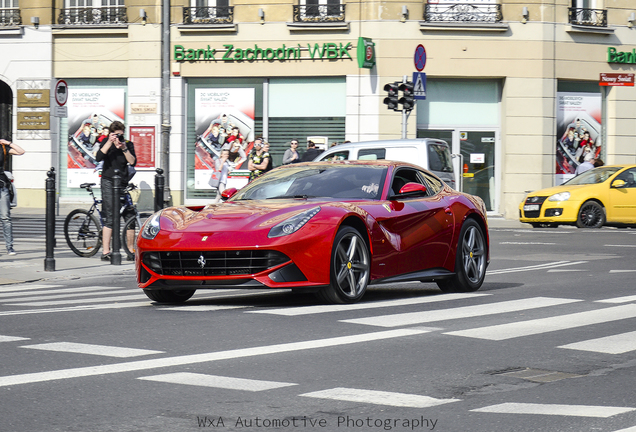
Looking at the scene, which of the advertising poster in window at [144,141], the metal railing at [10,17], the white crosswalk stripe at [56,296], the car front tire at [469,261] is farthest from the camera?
the metal railing at [10,17]

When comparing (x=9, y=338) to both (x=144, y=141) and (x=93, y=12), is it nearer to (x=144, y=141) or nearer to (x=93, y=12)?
(x=144, y=141)

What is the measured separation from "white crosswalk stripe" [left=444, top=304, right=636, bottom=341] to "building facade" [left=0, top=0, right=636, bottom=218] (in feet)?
62.8

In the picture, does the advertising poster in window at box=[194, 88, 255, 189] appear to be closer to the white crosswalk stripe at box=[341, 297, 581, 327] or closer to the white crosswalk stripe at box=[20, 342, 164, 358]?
the white crosswalk stripe at box=[341, 297, 581, 327]

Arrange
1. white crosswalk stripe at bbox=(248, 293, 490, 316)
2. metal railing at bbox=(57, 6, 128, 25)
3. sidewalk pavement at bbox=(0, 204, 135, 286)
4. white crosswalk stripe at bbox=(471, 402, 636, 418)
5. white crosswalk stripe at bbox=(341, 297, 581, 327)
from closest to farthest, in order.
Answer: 1. white crosswalk stripe at bbox=(471, 402, 636, 418)
2. white crosswalk stripe at bbox=(341, 297, 581, 327)
3. white crosswalk stripe at bbox=(248, 293, 490, 316)
4. sidewalk pavement at bbox=(0, 204, 135, 286)
5. metal railing at bbox=(57, 6, 128, 25)

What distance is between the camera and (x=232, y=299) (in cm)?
952

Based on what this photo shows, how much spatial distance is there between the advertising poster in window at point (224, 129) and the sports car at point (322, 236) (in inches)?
715

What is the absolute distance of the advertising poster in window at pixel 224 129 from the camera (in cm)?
2839

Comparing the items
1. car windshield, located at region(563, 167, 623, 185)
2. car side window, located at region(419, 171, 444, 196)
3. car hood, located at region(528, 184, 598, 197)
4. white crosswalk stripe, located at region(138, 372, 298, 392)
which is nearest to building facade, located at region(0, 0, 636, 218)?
car windshield, located at region(563, 167, 623, 185)

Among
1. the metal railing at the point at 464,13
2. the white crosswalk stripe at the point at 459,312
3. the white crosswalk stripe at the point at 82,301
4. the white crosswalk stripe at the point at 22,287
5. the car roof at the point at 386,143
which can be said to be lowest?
the white crosswalk stripe at the point at 22,287

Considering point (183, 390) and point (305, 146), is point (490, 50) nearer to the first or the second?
point (305, 146)

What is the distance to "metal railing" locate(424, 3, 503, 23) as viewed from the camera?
27.5m

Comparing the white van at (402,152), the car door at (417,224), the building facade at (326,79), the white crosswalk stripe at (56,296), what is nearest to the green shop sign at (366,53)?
the building facade at (326,79)

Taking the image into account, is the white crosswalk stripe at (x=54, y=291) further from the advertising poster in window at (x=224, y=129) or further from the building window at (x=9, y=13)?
the building window at (x=9, y=13)

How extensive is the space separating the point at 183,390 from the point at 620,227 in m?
20.8
